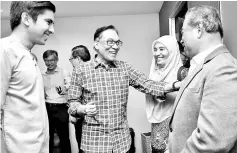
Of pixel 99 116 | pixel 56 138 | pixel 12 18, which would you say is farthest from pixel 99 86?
pixel 56 138

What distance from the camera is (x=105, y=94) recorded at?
163 centimetres

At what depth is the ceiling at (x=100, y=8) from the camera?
399cm

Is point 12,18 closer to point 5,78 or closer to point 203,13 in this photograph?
point 5,78

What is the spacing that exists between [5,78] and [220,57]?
942mm

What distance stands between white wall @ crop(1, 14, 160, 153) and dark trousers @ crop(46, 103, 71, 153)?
1781mm

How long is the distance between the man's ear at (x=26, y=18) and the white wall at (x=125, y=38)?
12.1 ft

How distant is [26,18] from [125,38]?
3.77m

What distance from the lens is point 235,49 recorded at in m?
1.23

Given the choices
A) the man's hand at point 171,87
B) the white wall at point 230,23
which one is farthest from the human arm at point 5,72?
the white wall at point 230,23

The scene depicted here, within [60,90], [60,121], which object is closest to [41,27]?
[60,90]

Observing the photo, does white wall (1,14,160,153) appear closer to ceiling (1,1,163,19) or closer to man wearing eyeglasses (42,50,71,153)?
ceiling (1,1,163,19)

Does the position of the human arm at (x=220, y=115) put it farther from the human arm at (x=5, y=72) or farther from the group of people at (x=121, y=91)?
the human arm at (x=5, y=72)

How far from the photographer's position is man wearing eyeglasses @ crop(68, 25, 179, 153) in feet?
5.18

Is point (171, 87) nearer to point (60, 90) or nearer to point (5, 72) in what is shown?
point (5, 72)
